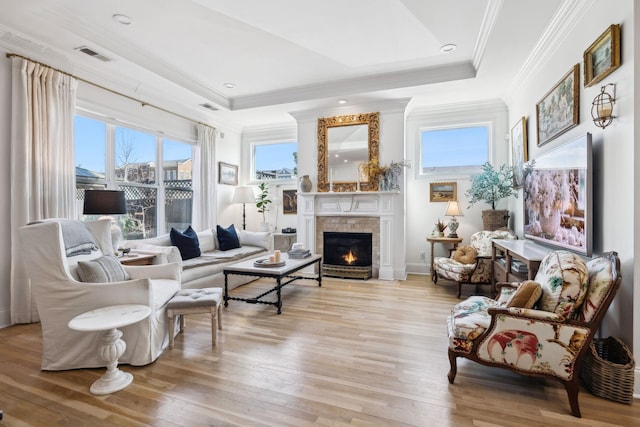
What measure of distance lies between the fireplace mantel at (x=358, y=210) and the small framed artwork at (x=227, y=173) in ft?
5.64

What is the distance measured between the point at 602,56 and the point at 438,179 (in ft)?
10.7

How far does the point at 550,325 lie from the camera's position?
1.87m

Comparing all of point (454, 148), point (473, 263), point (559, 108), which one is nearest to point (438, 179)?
point (454, 148)

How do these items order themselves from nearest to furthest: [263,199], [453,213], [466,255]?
[466,255]
[453,213]
[263,199]

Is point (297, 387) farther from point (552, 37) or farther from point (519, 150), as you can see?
point (519, 150)

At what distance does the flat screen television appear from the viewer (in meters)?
2.34

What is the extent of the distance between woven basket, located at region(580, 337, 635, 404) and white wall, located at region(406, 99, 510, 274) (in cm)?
328

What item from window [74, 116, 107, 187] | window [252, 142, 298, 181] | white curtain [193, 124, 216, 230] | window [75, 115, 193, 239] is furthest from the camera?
window [252, 142, 298, 181]

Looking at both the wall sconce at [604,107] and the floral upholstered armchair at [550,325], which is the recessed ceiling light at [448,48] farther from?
the floral upholstered armchair at [550,325]

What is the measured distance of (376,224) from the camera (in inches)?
206

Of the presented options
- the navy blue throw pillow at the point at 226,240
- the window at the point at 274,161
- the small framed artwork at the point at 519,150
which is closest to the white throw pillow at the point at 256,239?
the navy blue throw pillow at the point at 226,240

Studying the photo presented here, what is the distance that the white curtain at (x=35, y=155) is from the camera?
3.14 metres

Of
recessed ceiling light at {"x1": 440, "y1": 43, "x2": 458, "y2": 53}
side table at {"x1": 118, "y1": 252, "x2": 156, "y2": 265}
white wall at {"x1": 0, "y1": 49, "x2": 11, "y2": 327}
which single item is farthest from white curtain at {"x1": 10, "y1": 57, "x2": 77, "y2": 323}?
A: recessed ceiling light at {"x1": 440, "y1": 43, "x2": 458, "y2": 53}

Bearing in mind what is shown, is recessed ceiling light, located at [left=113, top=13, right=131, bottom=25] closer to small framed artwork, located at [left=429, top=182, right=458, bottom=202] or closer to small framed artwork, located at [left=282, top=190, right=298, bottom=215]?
small framed artwork, located at [left=282, top=190, right=298, bottom=215]
